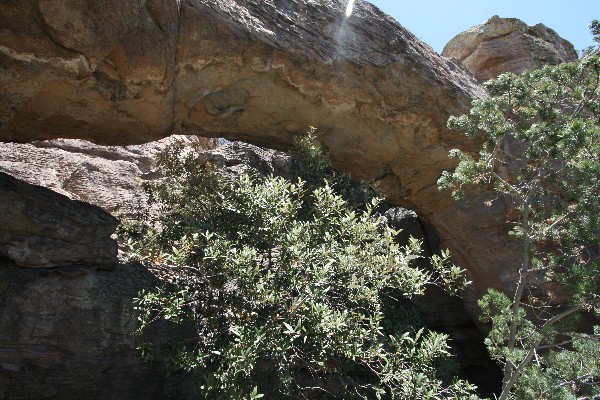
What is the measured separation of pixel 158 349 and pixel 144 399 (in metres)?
0.96

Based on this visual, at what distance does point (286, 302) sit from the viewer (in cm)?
500

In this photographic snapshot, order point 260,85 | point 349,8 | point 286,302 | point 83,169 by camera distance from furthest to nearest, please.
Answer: point 83,169, point 349,8, point 260,85, point 286,302

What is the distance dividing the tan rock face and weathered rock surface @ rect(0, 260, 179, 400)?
1808mm

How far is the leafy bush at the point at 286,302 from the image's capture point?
479cm

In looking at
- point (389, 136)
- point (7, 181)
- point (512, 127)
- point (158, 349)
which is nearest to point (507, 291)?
point (389, 136)

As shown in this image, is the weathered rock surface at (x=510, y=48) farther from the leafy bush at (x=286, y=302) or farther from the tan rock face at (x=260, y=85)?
the leafy bush at (x=286, y=302)

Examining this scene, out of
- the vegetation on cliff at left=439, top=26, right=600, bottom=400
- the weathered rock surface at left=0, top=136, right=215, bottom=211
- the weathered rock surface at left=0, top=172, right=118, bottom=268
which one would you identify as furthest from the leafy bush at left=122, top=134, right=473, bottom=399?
the weathered rock surface at left=0, top=136, right=215, bottom=211

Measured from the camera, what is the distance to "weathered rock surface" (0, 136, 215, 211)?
338 inches

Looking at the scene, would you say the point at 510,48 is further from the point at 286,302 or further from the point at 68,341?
the point at 68,341

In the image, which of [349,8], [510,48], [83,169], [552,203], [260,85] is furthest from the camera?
[510,48]

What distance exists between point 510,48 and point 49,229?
8.17 m

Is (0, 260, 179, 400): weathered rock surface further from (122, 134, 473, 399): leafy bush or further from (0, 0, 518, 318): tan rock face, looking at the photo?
(0, 0, 518, 318): tan rock face

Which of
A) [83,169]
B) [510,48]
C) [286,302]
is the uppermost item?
[510,48]

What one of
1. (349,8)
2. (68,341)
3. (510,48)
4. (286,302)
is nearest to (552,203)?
(286,302)
